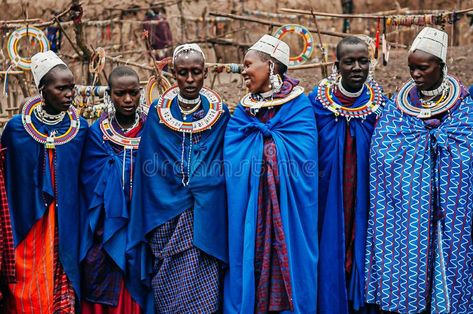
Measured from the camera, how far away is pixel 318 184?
15.2ft

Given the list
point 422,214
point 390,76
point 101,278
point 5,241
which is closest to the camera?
point 422,214

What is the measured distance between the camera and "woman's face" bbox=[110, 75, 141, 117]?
15.5ft

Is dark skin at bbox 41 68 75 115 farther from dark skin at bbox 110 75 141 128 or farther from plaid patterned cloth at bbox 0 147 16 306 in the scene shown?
plaid patterned cloth at bbox 0 147 16 306

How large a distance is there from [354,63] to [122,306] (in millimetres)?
2363

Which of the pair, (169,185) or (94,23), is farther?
(94,23)

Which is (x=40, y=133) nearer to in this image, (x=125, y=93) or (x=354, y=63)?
(x=125, y=93)

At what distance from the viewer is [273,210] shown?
445 centimetres

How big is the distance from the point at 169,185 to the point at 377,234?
57.4 inches

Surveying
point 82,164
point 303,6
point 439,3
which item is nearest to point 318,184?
point 82,164

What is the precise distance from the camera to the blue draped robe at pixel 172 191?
14.9ft

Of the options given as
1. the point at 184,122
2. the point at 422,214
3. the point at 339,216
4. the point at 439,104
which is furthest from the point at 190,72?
the point at 422,214

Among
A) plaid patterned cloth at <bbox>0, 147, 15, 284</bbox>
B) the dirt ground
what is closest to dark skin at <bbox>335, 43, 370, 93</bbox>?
plaid patterned cloth at <bbox>0, 147, 15, 284</bbox>

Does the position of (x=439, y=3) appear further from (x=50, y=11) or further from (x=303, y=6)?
(x=50, y=11)

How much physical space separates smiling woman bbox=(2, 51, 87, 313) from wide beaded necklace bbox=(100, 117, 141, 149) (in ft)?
0.74
